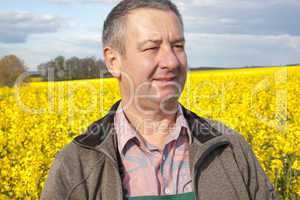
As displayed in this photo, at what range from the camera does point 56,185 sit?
5.04 ft

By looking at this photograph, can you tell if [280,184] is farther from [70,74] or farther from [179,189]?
[70,74]

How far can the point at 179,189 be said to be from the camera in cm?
168

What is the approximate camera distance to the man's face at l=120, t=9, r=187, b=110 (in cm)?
162

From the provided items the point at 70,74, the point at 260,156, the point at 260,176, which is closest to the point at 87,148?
the point at 260,176

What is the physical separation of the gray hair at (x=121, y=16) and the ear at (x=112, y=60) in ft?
0.07

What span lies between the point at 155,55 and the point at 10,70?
26.0 meters

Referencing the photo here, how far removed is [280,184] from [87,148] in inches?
137

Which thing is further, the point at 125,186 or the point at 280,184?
the point at 280,184

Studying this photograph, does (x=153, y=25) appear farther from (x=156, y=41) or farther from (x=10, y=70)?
(x=10, y=70)

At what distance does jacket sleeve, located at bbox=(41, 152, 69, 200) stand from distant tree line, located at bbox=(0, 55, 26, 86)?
80.1 feet

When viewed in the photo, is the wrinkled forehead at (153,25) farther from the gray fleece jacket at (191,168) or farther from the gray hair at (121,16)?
the gray fleece jacket at (191,168)

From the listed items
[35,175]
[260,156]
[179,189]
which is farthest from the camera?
[260,156]

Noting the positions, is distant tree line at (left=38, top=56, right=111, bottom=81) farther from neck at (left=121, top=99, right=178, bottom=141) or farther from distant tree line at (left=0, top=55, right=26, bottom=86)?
neck at (left=121, top=99, right=178, bottom=141)

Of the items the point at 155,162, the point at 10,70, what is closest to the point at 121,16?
the point at 155,162
